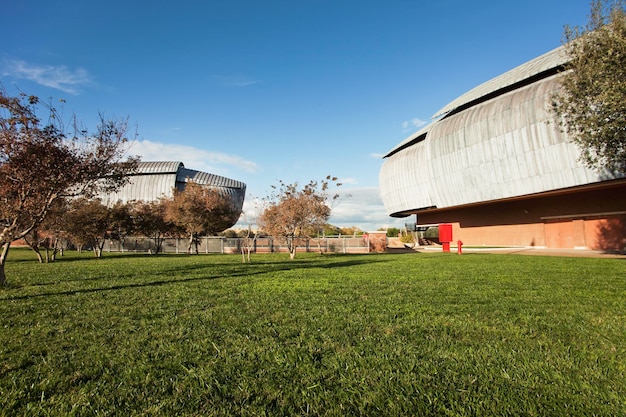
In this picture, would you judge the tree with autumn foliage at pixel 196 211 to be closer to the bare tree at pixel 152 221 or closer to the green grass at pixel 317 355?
the bare tree at pixel 152 221

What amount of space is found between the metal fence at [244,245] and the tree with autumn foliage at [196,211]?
1.67m

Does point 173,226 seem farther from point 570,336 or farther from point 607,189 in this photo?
point 607,189

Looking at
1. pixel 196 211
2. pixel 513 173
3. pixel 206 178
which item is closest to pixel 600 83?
pixel 513 173

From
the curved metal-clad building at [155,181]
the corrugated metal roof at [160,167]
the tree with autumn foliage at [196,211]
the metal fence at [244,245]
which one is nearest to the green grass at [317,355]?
the metal fence at [244,245]

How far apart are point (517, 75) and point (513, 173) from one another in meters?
10.1

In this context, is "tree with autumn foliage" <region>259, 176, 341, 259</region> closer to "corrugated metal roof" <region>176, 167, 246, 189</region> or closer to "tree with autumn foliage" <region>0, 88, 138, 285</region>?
"tree with autumn foliage" <region>0, 88, 138, 285</region>

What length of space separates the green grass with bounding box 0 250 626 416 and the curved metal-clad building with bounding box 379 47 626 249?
1045 inches

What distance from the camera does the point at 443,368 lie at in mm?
3537

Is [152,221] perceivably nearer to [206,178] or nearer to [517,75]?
[517,75]

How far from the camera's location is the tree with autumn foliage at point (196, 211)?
34.6 metres

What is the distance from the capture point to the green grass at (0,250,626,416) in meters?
2.86

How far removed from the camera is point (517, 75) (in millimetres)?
34219

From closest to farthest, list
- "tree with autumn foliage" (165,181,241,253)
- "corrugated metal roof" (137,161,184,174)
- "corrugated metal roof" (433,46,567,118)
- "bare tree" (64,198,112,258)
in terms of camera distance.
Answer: "bare tree" (64,198,112,258), "corrugated metal roof" (433,46,567,118), "tree with autumn foliage" (165,181,241,253), "corrugated metal roof" (137,161,184,174)

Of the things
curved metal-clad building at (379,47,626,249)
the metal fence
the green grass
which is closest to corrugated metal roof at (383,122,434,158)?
curved metal-clad building at (379,47,626,249)
